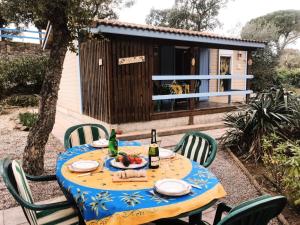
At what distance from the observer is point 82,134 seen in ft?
13.2

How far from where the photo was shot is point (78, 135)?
397cm

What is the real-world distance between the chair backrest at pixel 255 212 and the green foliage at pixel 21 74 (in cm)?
1532

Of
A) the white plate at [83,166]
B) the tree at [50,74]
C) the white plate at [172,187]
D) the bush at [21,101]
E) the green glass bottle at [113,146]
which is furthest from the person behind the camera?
the bush at [21,101]

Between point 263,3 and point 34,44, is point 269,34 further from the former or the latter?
point 263,3

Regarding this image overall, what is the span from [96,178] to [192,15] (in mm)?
22545

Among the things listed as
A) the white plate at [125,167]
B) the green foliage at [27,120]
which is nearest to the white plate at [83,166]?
the white plate at [125,167]

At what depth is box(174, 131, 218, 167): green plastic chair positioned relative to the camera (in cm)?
321

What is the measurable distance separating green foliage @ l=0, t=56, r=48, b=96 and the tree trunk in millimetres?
11568

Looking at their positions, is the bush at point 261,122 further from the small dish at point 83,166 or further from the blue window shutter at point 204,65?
the blue window shutter at point 204,65

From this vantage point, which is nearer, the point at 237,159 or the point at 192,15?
the point at 237,159

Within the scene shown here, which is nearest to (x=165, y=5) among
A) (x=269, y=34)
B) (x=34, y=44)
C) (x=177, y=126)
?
(x=269, y=34)

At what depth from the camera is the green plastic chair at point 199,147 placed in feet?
10.5

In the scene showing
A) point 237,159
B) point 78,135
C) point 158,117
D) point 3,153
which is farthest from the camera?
point 158,117

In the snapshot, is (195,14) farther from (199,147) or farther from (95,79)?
(199,147)
